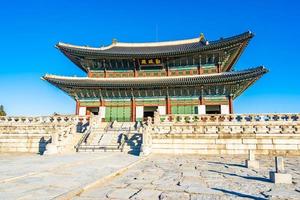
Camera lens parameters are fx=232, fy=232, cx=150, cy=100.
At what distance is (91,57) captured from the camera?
25922mm

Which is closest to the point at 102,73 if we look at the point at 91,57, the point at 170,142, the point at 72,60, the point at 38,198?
the point at 91,57

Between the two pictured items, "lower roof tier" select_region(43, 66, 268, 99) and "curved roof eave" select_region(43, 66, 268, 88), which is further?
"lower roof tier" select_region(43, 66, 268, 99)

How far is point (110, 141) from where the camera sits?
1591cm

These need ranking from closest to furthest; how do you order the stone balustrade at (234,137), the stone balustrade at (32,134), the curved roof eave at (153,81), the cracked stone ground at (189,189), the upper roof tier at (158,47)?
the cracked stone ground at (189,189)
the stone balustrade at (234,137)
the stone balustrade at (32,134)
the curved roof eave at (153,81)
the upper roof tier at (158,47)

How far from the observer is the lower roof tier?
2197 centimetres

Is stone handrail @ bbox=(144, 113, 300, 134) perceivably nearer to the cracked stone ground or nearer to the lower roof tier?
the lower roof tier

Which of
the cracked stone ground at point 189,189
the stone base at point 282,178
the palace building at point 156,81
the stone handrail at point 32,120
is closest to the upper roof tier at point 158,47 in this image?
the palace building at point 156,81

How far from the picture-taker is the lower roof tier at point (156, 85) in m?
22.0

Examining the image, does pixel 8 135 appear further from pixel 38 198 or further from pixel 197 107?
pixel 197 107

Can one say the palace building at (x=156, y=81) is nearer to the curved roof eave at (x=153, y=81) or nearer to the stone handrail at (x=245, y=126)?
the curved roof eave at (x=153, y=81)

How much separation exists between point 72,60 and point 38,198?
26198 millimetres

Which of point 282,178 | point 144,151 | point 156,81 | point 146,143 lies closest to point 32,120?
point 146,143

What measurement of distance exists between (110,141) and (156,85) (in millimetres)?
9227

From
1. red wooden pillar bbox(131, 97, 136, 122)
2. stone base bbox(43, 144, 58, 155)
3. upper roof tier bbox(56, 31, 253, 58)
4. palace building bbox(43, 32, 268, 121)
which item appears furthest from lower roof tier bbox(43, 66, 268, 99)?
stone base bbox(43, 144, 58, 155)
